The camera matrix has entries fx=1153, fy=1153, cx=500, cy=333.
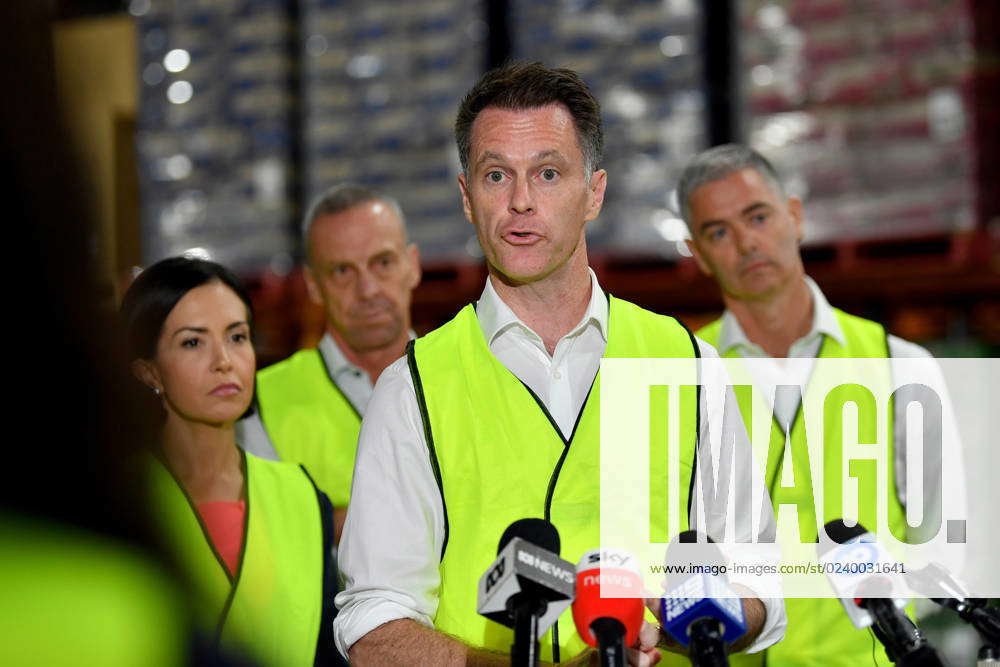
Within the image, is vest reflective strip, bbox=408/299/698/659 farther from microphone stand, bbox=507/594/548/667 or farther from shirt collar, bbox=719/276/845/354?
shirt collar, bbox=719/276/845/354

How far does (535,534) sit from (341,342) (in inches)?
→ 67.2

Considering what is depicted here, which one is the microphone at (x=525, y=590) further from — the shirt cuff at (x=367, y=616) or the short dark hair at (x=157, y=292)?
the short dark hair at (x=157, y=292)

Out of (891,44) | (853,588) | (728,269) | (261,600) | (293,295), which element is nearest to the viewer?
(853,588)

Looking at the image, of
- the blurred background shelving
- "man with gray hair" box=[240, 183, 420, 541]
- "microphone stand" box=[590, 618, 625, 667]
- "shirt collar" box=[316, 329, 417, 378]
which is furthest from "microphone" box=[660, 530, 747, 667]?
the blurred background shelving

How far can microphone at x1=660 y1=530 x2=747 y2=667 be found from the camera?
59.8 inches

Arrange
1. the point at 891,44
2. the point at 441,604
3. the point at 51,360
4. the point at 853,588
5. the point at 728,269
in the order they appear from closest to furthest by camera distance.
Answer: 1. the point at 51,360
2. the point at 853,588
3. the point at 441,604
4. the point at 728,269
5. the point at 891,44

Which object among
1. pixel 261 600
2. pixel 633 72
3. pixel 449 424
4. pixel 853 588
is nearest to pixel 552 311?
pixel 449 424

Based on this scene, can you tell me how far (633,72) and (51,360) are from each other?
14.8ft

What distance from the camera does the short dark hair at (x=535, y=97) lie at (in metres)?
2.07

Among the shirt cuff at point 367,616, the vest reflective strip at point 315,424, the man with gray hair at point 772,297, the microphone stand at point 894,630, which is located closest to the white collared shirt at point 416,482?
the shirt cuff at point 367,616

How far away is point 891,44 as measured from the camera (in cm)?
459

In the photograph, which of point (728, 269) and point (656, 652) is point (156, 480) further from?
point (728, 269)

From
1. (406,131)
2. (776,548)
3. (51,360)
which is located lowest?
(776,548)

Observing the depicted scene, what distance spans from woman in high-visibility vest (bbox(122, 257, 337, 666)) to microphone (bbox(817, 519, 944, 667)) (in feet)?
3.98
